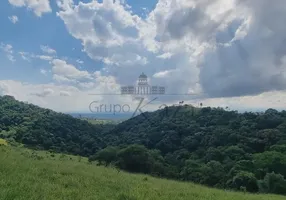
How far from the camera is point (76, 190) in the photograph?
449 inches

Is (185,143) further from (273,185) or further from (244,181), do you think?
(273,185)

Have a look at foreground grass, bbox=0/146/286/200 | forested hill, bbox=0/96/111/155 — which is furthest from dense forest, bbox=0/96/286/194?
foreground grass, bbox=0/146/286/200

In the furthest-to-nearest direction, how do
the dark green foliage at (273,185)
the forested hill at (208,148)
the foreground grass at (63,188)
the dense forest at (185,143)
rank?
the dense forest at (185,143)
the forested hill at (208,148)
the dark green foliage at (273,185)
the foreground grass at (63,188)

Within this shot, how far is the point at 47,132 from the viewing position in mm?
68812

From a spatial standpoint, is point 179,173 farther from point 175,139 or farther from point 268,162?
point 175,139

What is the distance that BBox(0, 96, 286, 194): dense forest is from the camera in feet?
136

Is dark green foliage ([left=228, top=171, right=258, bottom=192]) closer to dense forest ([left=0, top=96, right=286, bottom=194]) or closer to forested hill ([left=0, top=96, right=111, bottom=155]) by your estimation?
dense forest ([left=0, top=96, right=286, bottom=194])

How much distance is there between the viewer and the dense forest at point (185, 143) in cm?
4155

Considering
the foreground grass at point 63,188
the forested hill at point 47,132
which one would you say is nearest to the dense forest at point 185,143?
the forested hill at point 47,132

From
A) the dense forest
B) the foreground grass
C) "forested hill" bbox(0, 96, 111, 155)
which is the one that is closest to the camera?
the foreground grass

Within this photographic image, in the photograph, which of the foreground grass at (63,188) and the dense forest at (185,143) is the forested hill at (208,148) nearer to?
the dense forest at (185,143)

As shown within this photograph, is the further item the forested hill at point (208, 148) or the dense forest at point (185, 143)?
the dense forest at point (185, 143)

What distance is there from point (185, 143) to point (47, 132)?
27.9 meters

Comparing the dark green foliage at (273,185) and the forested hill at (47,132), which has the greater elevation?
the forested hill at (47,132)
